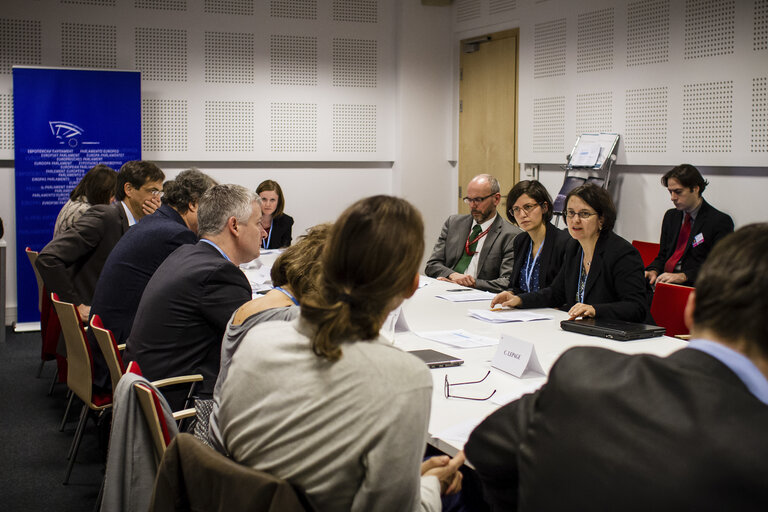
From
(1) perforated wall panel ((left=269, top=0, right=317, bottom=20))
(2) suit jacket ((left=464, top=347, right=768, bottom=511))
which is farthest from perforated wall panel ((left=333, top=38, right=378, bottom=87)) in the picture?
(2) suit jacket ((left=464, top=347, right=768, bottom=511))

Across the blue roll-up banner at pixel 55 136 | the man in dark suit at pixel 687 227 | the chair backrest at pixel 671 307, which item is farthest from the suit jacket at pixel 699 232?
the blue roll-up banner at pixel 55 136

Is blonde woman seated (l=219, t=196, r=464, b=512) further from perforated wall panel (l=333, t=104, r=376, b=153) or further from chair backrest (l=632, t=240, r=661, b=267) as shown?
perforated wall panel (l=333, t=104, r=376, b=153)

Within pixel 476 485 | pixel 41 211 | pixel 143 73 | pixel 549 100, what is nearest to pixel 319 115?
pixel 143 73

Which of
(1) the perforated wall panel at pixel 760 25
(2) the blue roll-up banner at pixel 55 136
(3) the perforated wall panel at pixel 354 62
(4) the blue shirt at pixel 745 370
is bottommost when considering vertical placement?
(4) the blue shirt at pixel 745 370

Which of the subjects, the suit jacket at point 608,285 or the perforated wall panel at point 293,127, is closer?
the suit jacket at point 608,285

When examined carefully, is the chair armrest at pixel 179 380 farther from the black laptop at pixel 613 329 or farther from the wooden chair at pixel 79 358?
the black laptop at pixel 613 329

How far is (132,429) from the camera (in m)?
2.09

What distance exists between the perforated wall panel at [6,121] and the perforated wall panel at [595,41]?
224 inches

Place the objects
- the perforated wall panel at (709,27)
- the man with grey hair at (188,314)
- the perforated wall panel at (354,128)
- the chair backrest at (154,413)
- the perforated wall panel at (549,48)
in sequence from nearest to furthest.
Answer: the chair backrest at (154,413) → the man with grey hair at (188,314) → the perforated wall panel at (709,27) → the perforated wall panel at (549,48) → the perforated wall panel at (354,128)

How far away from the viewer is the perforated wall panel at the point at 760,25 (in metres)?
5.63

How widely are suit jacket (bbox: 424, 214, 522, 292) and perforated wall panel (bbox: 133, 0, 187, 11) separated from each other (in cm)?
419

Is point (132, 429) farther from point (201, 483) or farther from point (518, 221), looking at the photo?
point (518, 221)

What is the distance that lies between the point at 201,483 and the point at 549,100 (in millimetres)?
6773

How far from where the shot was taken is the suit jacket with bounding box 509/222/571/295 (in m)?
4.42
